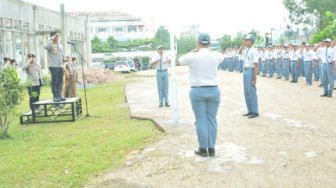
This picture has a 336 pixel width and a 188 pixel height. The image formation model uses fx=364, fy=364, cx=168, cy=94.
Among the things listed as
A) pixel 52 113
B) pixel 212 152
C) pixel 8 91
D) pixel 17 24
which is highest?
Answer: pixel 17 24

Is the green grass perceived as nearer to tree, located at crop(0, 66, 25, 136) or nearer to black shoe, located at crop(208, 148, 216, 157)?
tree, located at crop(0, 66, 25, 136)

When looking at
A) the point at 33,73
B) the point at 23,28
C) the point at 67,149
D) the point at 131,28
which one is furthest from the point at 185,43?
the point at 67,149

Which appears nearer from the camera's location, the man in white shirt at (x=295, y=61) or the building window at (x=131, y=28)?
the man in white shirt at (x=295, y=61)

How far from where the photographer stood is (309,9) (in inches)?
1411

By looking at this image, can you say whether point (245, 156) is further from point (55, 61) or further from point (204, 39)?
point (55, 61)

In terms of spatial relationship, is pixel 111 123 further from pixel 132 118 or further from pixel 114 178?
pixel 114 178

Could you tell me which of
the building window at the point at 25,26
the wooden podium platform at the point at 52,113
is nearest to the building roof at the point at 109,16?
the building window at the point at 25,26

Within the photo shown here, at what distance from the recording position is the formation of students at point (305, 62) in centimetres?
1219

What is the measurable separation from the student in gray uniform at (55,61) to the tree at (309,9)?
1182 inches

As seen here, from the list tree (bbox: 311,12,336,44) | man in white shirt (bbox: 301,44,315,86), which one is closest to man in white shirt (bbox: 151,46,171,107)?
man in white shirt (bbox: 301,44,315,86)

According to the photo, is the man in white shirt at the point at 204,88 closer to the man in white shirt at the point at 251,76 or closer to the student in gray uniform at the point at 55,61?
the man in white shirt at the point at 251,76

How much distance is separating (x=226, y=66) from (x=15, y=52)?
20185 millimetres

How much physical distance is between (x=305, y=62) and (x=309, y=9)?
21.1 metres

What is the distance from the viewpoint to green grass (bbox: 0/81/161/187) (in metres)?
4.97
